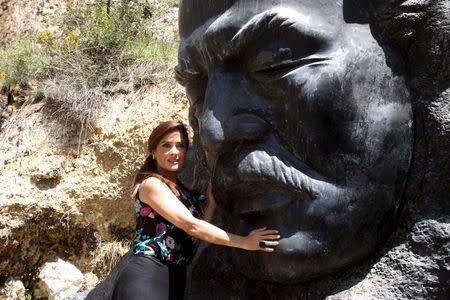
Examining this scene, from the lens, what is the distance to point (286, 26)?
4.82 feet

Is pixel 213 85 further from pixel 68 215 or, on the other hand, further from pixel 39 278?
pixel 39 278

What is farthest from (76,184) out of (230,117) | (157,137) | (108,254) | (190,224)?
(230,117)

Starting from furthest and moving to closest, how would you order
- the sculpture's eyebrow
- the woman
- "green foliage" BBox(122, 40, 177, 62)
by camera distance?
"green foliage" BBox(122, 40, 177, 62) → the woman → the sculpture's eyebrow

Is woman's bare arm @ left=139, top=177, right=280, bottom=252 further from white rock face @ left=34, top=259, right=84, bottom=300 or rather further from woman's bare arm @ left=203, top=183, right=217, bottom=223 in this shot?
white rock face @ left=34, top=259, right=84, bottom=300

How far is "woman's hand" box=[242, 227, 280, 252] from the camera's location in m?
1.52

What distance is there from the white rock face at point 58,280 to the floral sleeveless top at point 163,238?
2553 millimetres

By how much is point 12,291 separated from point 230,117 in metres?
3.24

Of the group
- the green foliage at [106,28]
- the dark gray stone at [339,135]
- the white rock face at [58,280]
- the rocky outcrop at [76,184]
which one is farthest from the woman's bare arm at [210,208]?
the green foliage at [106,28]

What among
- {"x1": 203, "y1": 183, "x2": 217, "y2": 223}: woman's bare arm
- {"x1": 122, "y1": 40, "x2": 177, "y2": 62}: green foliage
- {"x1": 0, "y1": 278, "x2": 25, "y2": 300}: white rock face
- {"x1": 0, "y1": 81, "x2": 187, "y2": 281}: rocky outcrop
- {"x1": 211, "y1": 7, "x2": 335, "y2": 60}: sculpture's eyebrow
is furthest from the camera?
{"x1": 122, "y1": 40, "x2": 177, "y2": 62}: green foliage

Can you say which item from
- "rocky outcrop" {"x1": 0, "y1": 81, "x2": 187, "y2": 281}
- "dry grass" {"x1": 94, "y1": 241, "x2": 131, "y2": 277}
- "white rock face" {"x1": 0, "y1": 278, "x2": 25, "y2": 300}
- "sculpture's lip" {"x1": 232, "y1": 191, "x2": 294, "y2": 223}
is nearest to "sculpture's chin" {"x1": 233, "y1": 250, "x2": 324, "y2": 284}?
"sculpture's lip" {"x1": 232, "y1": 191, "x2": 294, "y2": 223}

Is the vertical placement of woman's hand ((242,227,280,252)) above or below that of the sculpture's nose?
below

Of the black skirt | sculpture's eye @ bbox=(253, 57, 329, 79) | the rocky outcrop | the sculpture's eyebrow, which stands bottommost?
the rocky outcrop

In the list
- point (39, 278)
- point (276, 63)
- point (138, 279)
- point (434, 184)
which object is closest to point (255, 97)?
point (276, 63)

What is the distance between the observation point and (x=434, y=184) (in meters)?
1.51
